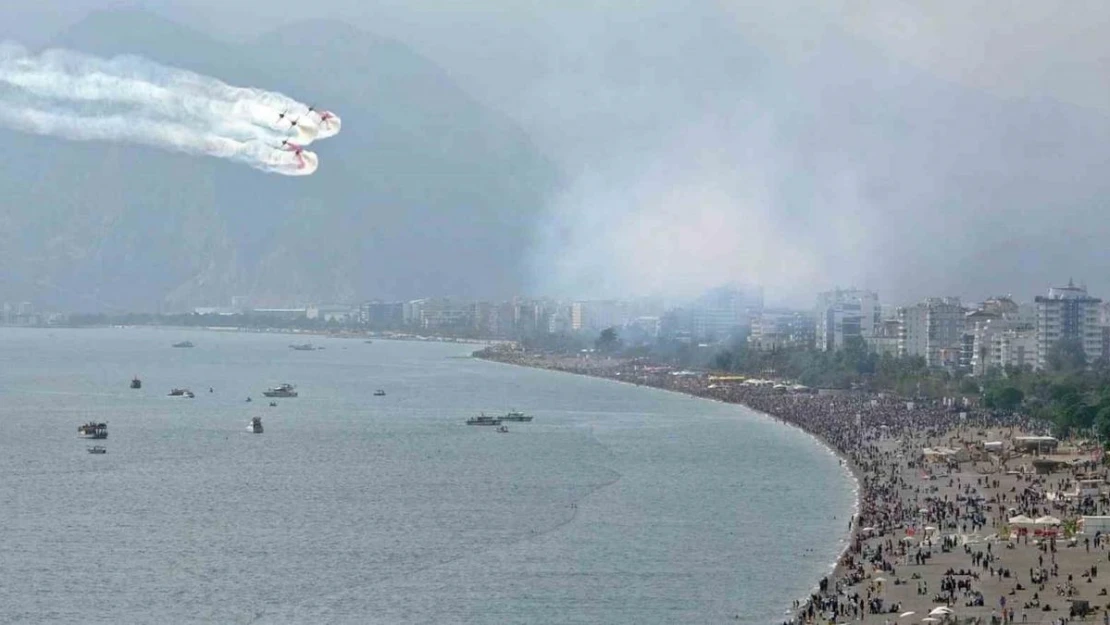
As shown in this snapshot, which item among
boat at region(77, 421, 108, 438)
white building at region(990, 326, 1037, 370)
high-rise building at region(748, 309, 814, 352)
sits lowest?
boat at region(77, 421, 108, 438)

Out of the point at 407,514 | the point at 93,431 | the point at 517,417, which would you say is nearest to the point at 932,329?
the point at 517,417

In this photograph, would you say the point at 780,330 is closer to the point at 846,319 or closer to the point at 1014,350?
the point at 846,319

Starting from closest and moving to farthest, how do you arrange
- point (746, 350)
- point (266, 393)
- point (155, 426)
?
point (155, 426)
point (266, 393)
point (746, 350)

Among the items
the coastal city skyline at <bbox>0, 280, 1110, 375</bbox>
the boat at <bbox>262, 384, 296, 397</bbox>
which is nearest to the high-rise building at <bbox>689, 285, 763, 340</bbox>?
the coastal city skyline at <bbox>0, 280, 1110, 375</bbox>

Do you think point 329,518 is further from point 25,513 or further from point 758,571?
point 758,571

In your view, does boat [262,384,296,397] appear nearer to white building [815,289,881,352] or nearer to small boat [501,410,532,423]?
small boat [501,410,532,423]

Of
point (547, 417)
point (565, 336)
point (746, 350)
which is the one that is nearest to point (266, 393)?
point (547, 417)
